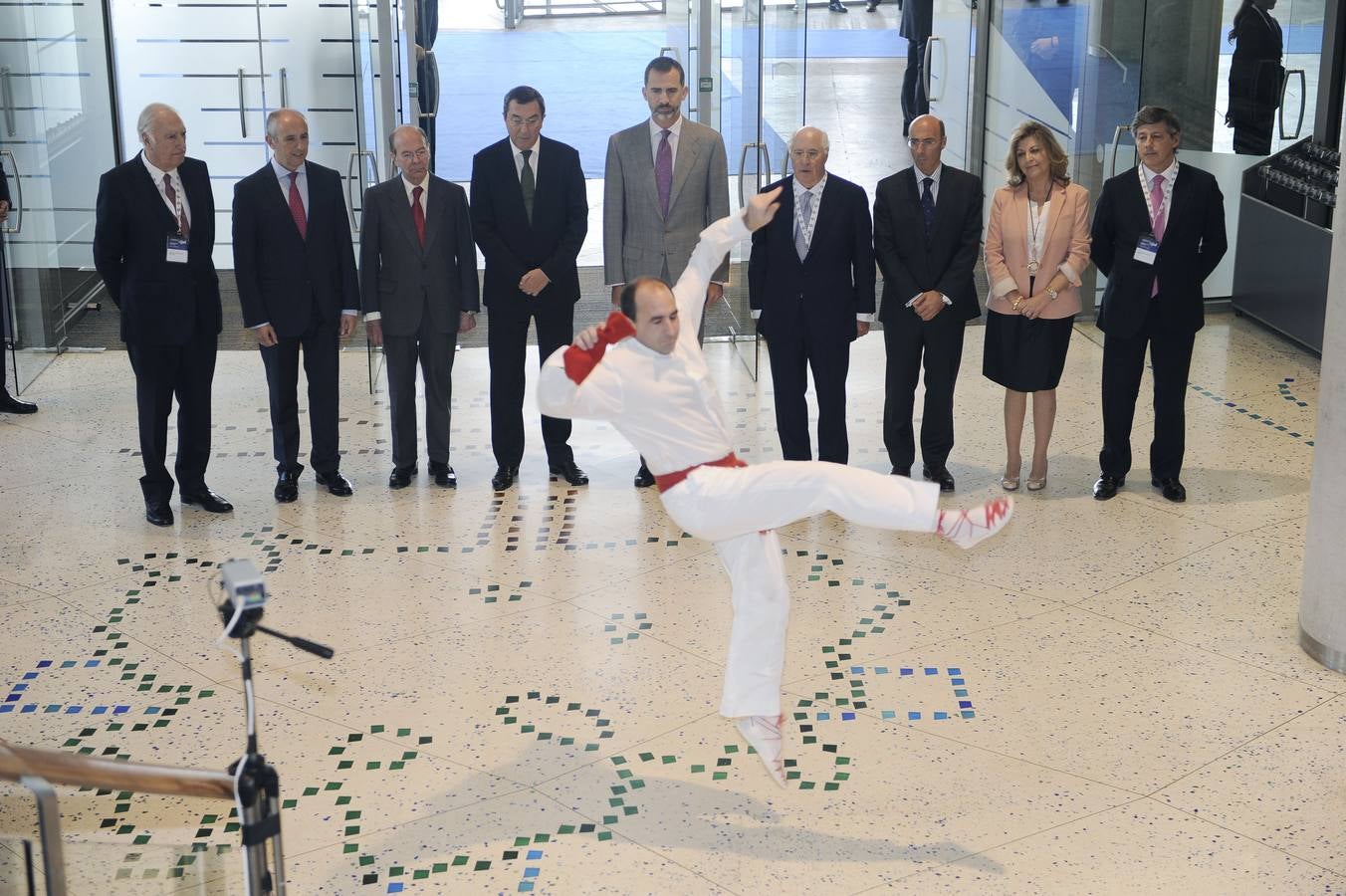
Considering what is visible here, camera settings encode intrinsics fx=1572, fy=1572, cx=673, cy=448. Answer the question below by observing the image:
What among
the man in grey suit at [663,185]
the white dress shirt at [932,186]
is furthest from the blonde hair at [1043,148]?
the man in grey suit at [663,185]

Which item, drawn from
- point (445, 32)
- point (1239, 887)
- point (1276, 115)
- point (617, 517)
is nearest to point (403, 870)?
point (1239, 887)

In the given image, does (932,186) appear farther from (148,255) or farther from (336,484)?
(148,255)

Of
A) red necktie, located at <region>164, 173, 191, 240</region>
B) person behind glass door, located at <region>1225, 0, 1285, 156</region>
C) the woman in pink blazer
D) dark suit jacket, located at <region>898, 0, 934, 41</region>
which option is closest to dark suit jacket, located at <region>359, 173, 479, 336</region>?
red necktie, located at <region>164, 173, 191, 240</region>

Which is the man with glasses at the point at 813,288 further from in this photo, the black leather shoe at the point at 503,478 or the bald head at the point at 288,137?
the bald head at the point at 288,137

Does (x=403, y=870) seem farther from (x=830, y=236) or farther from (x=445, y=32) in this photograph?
(x=445, y=32)

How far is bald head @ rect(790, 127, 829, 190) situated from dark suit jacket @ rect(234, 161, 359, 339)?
203 cm

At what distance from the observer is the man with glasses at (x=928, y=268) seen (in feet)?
22.5

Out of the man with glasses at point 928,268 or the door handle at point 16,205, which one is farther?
the door handle at point 16,205

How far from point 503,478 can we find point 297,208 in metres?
1.51

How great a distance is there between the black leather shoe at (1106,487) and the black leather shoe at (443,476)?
2.90 m

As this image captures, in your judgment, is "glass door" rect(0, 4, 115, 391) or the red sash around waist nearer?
the red sash around waist

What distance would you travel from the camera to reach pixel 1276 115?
381 inches

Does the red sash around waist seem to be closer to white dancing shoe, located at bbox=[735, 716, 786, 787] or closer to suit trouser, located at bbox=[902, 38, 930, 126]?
white dancing shoe, located at bbox=[735, 716, 786, 787]

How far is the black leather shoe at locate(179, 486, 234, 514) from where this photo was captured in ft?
22.8
